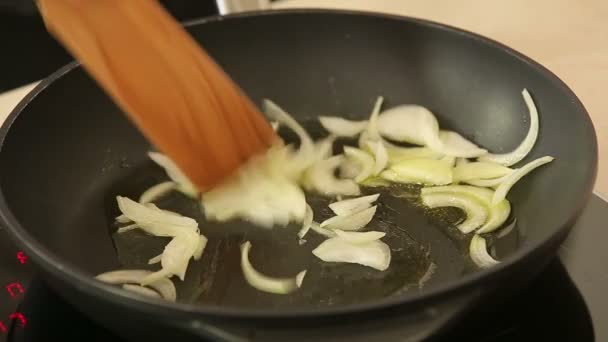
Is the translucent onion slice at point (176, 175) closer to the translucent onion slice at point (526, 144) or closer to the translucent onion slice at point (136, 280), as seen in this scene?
the translucent onion slice at point (136, 280)

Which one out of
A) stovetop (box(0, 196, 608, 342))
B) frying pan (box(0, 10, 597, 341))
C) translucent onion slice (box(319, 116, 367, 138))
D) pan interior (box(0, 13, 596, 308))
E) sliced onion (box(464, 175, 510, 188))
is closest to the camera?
frying pan (box(0, 10, 597, 341))

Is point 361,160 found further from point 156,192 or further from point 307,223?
point 156,192

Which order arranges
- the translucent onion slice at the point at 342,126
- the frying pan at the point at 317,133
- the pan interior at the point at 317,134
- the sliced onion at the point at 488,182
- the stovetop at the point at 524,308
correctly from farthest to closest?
the translucent onion slice at the point at 342,126 → the sliced onion at the point at 488,182 → the pan interior at the point at 317,134 → the stovetop at the point at 524,308 → the frying pan at the point at 317,133

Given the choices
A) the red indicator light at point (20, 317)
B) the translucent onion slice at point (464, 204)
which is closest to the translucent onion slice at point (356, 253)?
the translucent onion slice at point (464, 204)

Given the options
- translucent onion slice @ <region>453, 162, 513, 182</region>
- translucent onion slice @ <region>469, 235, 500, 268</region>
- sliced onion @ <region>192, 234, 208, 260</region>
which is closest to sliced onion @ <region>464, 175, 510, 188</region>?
translucent onion slice @ <region>453, 162, 513, 182</region>

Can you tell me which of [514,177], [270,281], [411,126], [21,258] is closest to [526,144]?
[514,177]

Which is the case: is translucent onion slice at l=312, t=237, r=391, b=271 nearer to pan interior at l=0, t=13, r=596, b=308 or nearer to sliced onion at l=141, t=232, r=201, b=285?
pan interior at l=0, t=13, r=596, b=308
